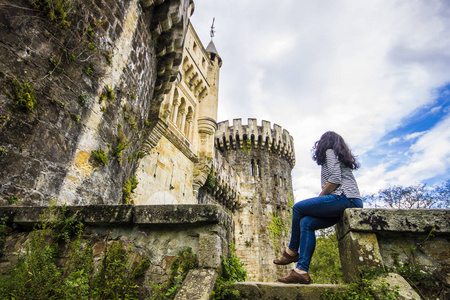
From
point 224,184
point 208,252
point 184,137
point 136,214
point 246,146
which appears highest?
point 246,146

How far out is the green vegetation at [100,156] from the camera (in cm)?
365

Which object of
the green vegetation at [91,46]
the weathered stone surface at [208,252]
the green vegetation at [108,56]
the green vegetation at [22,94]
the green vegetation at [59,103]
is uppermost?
the green vegetation at [108,56]

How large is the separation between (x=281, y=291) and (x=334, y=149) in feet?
4.85

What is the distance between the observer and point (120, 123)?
14.1 feet

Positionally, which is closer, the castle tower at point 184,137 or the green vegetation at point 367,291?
the green vegetation at point 367,291

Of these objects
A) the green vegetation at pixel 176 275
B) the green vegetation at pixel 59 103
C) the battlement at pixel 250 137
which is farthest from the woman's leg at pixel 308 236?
the battlement at pixel 250 137

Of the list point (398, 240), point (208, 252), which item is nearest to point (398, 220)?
point (398, 240)

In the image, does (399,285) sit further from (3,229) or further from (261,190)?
(261,190)

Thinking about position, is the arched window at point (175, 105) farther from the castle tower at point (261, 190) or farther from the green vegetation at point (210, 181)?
the castle tower at point (261, 190)

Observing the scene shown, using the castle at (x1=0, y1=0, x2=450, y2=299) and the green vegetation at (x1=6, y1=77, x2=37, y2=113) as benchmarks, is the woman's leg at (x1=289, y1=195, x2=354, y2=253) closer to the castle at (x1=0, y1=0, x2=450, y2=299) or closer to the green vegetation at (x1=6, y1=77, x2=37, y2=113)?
the castle at (x1=0, y1=0, x2=450, y2=299)

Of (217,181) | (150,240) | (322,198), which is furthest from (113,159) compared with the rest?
(217,181)

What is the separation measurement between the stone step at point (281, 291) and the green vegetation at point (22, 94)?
9.25 feet

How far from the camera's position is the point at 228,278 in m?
2.32

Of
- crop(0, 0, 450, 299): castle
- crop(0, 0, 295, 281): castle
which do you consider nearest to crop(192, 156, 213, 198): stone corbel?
crop(0, 0, 295, 281): castle
